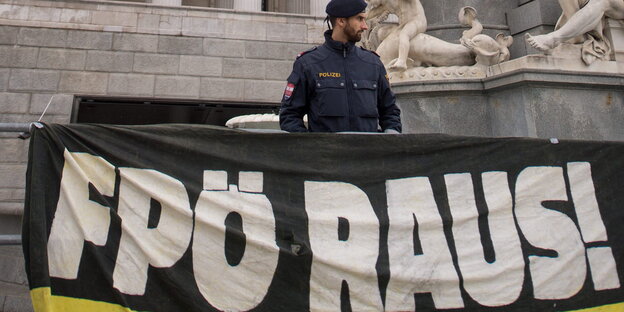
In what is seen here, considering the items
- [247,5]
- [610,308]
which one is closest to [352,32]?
[610,308]

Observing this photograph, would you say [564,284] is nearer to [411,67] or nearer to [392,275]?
[392,275]

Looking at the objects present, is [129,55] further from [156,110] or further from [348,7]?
[348,7]

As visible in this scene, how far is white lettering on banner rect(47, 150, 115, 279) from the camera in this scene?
243cm

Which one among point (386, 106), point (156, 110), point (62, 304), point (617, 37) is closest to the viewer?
point (62, 304)

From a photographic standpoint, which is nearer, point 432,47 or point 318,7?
point 432,47

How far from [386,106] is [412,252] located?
1.07m

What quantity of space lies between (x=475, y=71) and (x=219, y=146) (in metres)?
4.09

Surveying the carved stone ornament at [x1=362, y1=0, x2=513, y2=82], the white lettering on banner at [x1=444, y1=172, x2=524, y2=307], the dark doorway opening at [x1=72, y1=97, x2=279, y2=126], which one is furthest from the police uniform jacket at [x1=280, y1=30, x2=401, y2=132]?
the dark doorway opening at [x1=72, y1=97, x2=279, y2=126]

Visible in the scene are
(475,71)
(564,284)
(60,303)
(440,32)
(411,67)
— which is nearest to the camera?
(60,303)

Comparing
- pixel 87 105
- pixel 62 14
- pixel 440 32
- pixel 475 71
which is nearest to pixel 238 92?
pixel 87 105

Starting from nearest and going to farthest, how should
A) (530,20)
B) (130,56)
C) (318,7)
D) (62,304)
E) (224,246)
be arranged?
(62,304) < (224,246) < (530,20) < (130,56) < (318,7)

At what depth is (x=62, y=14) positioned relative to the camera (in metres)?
11.8

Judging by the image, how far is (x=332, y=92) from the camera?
3.03m

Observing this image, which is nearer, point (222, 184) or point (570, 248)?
point (222, 184)
